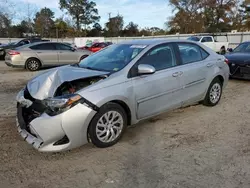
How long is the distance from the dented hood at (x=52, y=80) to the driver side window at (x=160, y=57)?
863 mm

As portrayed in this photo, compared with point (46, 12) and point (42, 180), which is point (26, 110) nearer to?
point (42, 180)

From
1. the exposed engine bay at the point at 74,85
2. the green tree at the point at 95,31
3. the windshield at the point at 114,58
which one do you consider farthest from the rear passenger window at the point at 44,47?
the green tree at the point at 95,31

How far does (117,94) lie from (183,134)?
1.41 meters

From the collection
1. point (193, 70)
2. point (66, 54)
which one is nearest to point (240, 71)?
point (193, 70)

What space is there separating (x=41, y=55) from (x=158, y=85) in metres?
9.97

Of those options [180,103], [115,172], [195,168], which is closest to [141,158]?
[115,172]

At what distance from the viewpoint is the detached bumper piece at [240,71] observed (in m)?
8.72

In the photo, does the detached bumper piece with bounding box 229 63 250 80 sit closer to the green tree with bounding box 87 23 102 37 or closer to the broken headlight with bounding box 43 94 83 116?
the broken headlight with bounding box 43 94 83 116

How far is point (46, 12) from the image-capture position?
2650 inches

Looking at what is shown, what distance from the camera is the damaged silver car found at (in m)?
3.49

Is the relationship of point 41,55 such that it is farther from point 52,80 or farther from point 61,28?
point 61,28

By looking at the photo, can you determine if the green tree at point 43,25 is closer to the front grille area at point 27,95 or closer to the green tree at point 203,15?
the green tree at point 203,15

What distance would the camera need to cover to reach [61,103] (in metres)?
3.48

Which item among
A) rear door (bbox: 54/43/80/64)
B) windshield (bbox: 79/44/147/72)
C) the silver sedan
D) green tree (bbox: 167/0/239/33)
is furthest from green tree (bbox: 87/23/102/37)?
windshield (bbox: 79/44/147/72)
